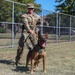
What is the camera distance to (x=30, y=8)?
948 centimetres

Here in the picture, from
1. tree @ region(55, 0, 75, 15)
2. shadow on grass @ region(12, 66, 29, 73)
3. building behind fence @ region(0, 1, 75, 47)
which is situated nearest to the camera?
shadow on grass @ region(12, 66, 29, 73)

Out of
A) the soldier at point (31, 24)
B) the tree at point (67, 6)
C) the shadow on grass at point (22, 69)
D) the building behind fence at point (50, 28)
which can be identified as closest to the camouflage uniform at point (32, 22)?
the soldier at point (31, 24)

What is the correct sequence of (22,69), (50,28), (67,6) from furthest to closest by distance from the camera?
(67,6) < (50,28) < (22,69)

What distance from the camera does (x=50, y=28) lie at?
76.4ft

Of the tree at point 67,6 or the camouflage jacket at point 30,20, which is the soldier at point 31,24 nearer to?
the camouflage jacket at point 30,20

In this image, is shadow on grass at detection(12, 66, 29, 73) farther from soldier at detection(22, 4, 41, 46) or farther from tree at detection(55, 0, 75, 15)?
tree at detection(55, 0, 75, 15)

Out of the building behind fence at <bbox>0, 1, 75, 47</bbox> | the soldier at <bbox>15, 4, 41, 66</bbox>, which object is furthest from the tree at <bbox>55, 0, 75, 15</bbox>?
the soldier at <bbox>15, 4, 41, 66</bbox>

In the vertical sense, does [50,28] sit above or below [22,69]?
above

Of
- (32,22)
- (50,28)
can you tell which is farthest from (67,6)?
(32,22)

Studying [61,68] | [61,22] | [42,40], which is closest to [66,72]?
[61,68]

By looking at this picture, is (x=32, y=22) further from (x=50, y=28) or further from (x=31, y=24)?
(x=50, y=28)

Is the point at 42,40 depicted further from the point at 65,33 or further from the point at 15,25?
the point at 65,33

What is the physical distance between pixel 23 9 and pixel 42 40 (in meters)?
10.6

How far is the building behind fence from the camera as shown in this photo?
17.3 metres
